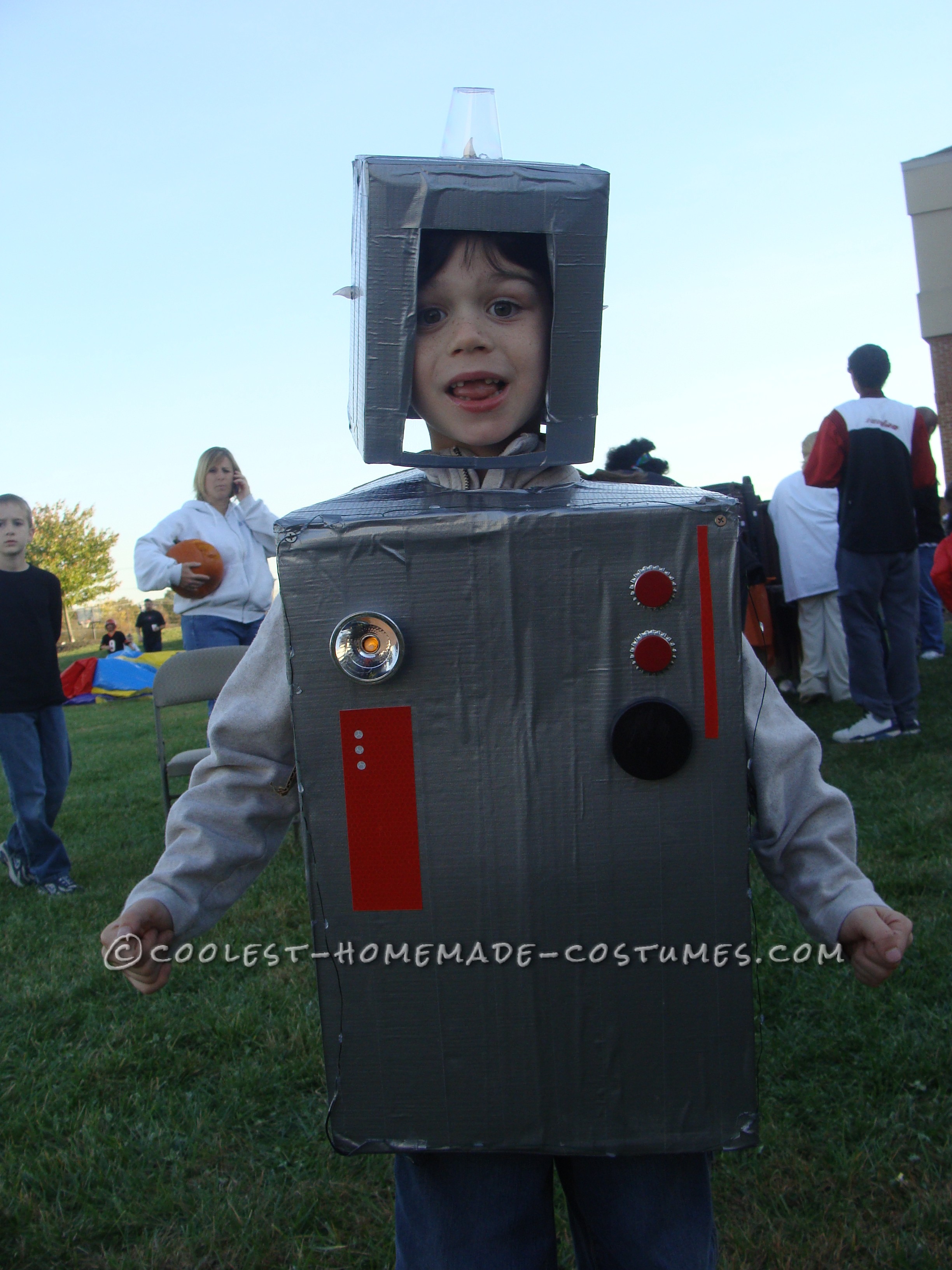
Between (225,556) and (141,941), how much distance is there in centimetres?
380

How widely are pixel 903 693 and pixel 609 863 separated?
4.67 meters

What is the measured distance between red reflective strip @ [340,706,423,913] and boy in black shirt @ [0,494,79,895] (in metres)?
3.73

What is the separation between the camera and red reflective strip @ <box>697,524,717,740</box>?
1089mm

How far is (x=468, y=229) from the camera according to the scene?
3.98 feet

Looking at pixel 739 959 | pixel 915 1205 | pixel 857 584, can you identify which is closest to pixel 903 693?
pixel 857 584

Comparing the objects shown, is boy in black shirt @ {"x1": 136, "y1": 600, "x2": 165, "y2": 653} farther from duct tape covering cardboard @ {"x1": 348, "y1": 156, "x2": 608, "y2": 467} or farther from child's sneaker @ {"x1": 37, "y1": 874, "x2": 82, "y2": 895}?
duct tape covering cardboard @ {"x1": 348, "y1": 156, "x2": 608, "y2": 467}

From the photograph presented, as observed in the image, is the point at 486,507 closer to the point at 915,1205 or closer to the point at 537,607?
the point at 537,607

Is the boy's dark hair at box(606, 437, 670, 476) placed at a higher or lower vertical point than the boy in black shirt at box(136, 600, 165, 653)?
lower

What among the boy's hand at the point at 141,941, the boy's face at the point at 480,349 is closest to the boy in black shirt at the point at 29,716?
the boy's hand at the point at 141,941

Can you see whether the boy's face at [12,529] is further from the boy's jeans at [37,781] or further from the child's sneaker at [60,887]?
the child's sneaker at [60,887]

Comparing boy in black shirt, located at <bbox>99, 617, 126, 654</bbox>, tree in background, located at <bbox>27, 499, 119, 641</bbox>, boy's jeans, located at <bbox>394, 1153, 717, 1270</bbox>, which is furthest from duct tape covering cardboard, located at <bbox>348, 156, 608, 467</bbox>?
tree in background, located at <bbox>27, 499, 119, 641</bbox>

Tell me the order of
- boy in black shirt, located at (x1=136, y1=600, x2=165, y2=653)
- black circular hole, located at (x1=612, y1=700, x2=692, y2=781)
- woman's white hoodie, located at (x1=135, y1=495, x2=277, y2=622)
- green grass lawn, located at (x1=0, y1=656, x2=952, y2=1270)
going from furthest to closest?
boy in black shirt, located at (x1=136, y1=600, x2=165, y2=653), woman's white hoodie, located at (x1=135, y1=495, x2=277, y2=622), green grass lawn, located at (x1=0, y1=656, x2=952, y2=1270), black circular hole, located at (x1=612, y1=700, x2=692, y2=781)

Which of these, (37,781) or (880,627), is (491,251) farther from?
(880,627)

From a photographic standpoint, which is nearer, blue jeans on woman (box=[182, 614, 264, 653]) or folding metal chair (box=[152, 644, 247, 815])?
folding metal chair (box=[152, 644, 247, 815])
